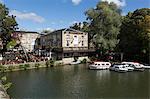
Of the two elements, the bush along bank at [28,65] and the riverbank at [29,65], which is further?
the riverbank at [29,65]

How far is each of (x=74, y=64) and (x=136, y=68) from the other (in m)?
16.6

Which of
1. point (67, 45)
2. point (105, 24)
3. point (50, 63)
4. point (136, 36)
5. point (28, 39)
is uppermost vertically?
point (105, 24)

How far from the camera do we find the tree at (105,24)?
6819cm

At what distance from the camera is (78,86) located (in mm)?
37750

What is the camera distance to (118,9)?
71812 millimetres

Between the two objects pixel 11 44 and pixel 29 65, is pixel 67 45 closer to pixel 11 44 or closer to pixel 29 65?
pixel 11 44

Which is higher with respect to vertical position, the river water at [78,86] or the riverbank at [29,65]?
the riverbank at [29,65]

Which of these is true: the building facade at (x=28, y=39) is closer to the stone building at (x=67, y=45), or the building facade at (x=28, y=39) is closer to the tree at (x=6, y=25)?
the stone building at (x=67, y=45)

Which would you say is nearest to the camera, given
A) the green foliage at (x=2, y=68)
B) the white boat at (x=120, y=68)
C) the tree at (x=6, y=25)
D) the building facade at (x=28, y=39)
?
the white boat at (x=120, y=68)

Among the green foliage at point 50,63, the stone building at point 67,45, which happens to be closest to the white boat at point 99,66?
the green foliage at point 50,63

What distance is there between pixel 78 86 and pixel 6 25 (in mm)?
28698

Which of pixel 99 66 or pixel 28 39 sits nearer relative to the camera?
pixel 99 66

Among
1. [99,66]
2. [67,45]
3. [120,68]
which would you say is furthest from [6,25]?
[120,68]

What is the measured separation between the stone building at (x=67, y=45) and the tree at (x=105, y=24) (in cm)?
330
